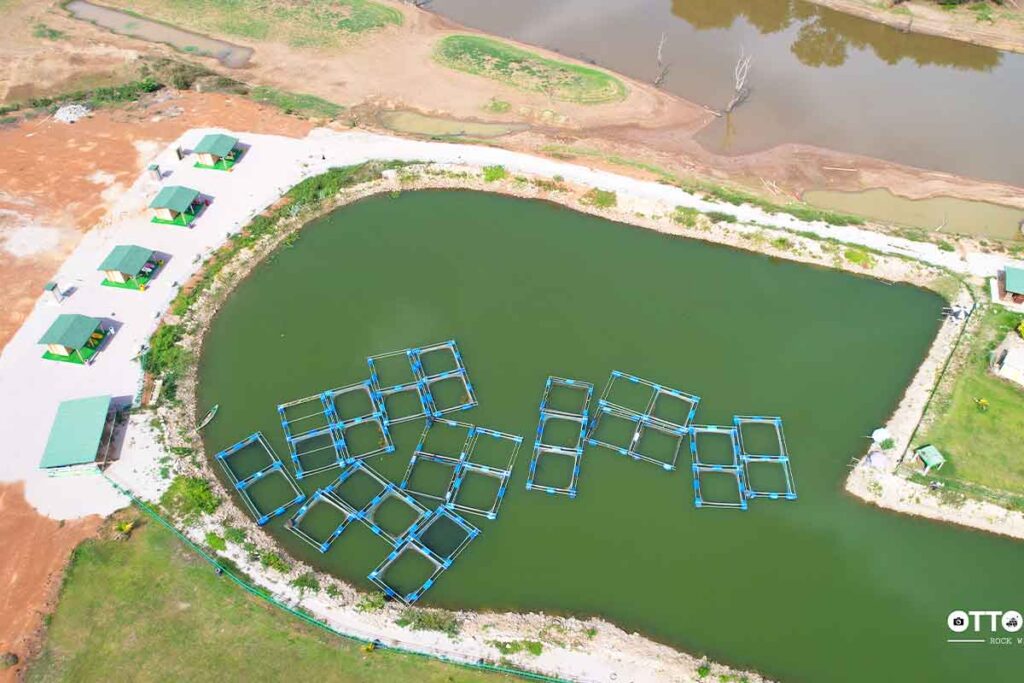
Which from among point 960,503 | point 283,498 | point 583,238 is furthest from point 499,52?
point 960,503

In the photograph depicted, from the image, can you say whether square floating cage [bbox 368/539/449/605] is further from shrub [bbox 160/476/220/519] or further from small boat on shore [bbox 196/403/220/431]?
small boat on shore [bbox 196/403/220/431]

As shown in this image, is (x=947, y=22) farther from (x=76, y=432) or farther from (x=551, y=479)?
(x=76, y=432)

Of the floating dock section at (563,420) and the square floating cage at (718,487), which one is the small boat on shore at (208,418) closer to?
the floating dock section at (563,420)

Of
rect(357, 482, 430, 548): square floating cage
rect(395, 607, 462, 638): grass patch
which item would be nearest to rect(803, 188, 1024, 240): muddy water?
rect(357, 482, 430, 548): square floating cage

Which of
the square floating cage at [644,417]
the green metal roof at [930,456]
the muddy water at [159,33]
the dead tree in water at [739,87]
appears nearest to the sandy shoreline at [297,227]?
the square floating cage at [644,417]

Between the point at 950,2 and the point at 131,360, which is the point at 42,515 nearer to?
the point at 131,360

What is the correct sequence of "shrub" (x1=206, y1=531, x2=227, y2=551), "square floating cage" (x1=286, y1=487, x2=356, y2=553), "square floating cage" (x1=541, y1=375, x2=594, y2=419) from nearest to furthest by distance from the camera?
"shrub" (x1=206, y1=531, x2=227, y2=551) < "square floating cage" (x1=286, y1=487, x2=356, y2=553) < "square floating cage" (x1=541, y1=375, x2=594, y2=419)
